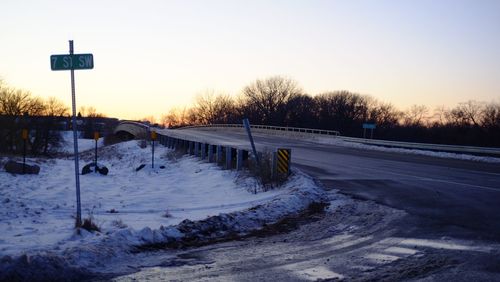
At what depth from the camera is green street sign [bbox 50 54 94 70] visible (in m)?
8.05

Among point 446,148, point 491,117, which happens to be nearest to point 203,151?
point 446,148

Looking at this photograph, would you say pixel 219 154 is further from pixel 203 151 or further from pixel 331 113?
pixel 331 113

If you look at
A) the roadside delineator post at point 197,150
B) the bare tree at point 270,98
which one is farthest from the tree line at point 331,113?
the roadside delineator post at point 197,150

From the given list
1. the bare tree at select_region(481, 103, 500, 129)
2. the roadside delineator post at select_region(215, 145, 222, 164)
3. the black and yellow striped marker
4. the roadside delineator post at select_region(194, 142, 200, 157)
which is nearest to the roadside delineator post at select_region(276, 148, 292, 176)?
the black and yellow striped marker

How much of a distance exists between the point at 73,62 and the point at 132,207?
602cm

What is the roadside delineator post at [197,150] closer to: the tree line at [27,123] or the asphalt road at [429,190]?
the asphalt road at [429,190]

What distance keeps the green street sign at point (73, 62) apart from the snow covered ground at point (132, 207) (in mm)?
2670

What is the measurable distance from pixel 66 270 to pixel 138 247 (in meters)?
1.46

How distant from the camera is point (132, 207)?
13.2m

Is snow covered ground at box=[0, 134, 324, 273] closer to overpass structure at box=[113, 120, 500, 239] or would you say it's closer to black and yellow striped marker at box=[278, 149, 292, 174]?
black and yellow striped marker at box=[278, 149, 292, 174]

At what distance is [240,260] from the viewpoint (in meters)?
6.36

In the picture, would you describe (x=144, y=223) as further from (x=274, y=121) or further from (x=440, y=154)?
(x=274, y=121)

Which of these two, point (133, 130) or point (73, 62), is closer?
point (73, 62)

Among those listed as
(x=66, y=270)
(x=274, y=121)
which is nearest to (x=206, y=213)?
(x=66, y=270)
